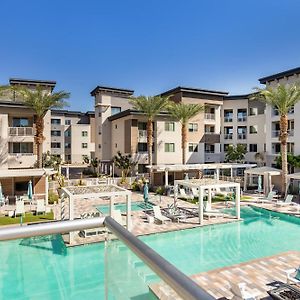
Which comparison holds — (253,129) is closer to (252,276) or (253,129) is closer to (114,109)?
(114,109)

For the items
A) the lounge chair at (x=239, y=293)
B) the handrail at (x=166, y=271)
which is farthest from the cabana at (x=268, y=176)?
the handrail at (x=166, y=271)

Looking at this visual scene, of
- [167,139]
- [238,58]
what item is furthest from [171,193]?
[238,58]

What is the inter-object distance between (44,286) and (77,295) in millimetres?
1778

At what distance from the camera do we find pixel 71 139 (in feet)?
221

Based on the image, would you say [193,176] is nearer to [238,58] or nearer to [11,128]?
[238,58]

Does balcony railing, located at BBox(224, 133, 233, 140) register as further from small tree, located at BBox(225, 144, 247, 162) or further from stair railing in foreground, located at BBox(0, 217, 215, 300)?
stair railing in foreground, located at BBox(0, 217, 215, 300)

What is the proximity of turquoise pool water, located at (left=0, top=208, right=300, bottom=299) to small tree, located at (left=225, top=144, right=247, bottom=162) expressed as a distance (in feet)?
72.8

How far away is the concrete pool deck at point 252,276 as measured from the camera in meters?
10.5

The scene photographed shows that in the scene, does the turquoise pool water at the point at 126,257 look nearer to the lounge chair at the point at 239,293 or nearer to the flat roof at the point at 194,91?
the lounge chair at the point at 239,293

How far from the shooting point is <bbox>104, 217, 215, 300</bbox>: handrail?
1502 millimetres

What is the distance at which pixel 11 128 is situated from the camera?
30.8 meters

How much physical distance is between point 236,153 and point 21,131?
30.6m

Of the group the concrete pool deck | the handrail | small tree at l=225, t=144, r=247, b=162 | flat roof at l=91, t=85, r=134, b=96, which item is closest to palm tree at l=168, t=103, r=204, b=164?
small tree at l=225, t=144, r=247, b=162

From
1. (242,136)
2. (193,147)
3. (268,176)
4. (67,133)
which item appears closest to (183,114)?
(193,147)
